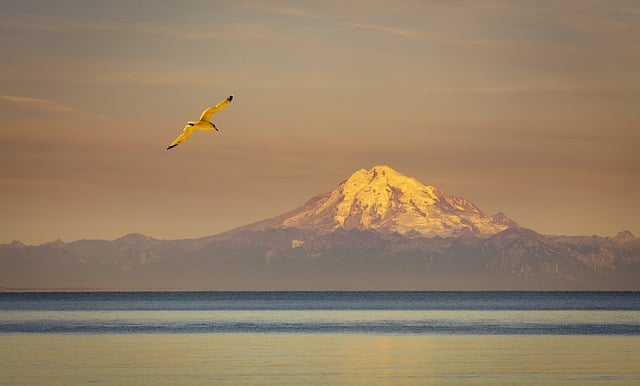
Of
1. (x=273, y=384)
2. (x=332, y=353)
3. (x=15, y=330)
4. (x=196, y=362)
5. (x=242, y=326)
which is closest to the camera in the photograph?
(x=273, y=384)

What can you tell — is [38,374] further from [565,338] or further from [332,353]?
[565,338]

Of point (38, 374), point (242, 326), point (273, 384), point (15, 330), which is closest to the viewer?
point (273, 384)

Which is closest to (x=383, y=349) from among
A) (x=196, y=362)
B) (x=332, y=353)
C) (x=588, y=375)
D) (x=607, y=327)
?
(x=332, y=353)

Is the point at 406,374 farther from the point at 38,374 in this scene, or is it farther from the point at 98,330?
the point at 98,330

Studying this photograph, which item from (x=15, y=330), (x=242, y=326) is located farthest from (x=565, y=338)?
(x=15, y=330)

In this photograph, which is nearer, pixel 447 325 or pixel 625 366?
pixel 625 366

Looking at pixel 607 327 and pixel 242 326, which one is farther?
pixel 242 326

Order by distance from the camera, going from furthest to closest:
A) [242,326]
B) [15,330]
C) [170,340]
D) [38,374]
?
[242,326]
[15,330]
[170,340]
[38,374]

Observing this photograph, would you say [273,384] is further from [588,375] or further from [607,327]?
[607,327]

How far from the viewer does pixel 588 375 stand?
144 feet

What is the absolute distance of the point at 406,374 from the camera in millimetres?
45531

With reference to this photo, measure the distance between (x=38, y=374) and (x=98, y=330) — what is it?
3525 centimetres

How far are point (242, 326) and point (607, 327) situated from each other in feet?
86.4

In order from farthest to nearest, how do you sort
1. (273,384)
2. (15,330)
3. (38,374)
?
(15,330), (38,374), (273,384)
